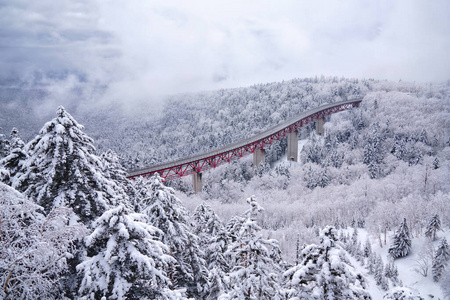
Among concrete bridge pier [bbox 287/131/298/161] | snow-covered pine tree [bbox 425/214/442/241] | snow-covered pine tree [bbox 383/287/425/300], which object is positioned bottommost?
snow-covered pine tree [bbox 425/214/442/241]

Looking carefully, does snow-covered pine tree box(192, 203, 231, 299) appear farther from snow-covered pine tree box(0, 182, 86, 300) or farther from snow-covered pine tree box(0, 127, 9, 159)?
snow-covered pine tree box(0, 127, 9, 159)

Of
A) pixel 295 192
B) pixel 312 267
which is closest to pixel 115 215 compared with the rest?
pixel 312 267

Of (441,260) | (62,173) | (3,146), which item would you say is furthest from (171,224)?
(441,260)

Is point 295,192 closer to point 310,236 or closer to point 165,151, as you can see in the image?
point 310,236

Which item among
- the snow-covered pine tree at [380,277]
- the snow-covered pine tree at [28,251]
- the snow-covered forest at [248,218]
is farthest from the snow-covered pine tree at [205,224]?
the snow-covered pine tree at [380,277]

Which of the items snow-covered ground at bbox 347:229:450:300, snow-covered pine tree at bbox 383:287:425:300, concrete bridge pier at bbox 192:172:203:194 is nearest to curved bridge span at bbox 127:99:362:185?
concrete bridge pier at bbox 192:172:203:194

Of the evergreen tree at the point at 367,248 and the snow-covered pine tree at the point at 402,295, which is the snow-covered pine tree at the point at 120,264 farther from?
the evergreen tree at the point at 367,248

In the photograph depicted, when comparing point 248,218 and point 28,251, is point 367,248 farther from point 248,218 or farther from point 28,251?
point 28,251
